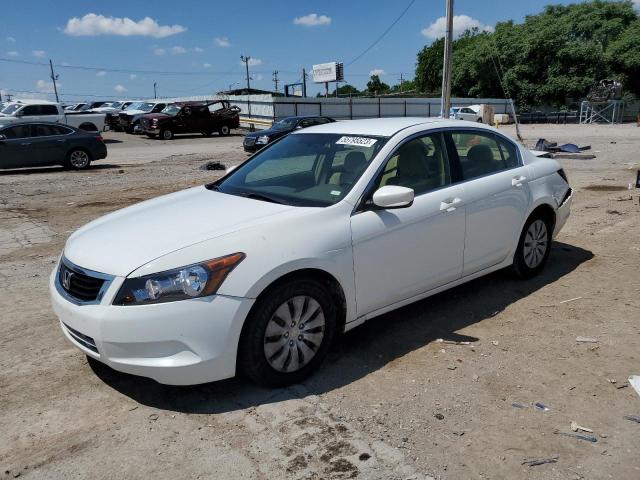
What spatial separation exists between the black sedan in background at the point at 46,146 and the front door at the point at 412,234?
14282 mm

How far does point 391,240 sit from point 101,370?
7.17ft

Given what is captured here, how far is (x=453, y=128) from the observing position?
4.69 m

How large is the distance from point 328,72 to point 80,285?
178 ft

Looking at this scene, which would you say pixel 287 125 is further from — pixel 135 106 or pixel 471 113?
pixel 471 113

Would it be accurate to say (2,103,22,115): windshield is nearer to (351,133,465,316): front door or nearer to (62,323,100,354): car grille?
(62,323,100,354): car grille

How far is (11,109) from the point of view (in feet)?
76.8

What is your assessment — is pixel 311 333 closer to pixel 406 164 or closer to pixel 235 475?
pixel 235 475

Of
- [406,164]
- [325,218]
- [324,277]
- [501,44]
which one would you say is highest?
[501,44]

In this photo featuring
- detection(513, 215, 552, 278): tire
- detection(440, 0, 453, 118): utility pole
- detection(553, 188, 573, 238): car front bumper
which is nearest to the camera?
detection(513, 215, 552, 278): tire

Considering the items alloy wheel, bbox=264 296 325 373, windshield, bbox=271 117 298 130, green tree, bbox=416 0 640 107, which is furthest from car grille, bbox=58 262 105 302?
green tree, bbox=416 0 640 107

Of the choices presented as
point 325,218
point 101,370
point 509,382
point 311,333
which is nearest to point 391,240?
point 325,218

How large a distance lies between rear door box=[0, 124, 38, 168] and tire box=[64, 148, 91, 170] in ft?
3.05

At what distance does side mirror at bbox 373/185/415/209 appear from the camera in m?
3.69

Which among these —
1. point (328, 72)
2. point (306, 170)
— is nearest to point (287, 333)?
point (306, 170)
